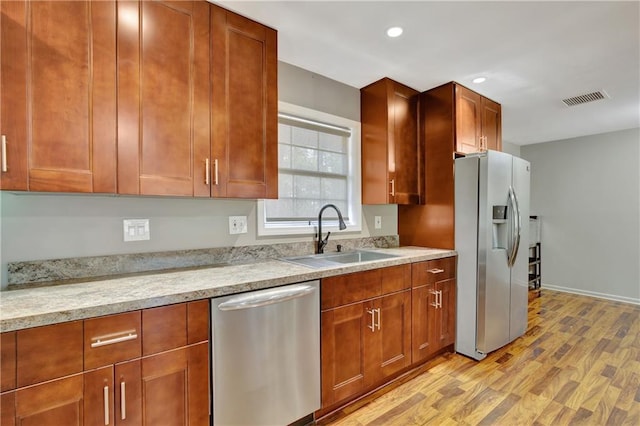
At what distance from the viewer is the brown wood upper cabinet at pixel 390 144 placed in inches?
105

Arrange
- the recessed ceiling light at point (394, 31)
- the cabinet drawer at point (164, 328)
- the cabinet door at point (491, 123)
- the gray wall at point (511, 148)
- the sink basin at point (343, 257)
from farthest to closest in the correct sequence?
the gray wall at point (511, 148) < the cabinet door at point (491, 123) < the sink basin at point (343, 257) < the recessed ceiling light at point (394, 31) < the cabinet drawer at point (164, 328)

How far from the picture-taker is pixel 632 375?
2.30m

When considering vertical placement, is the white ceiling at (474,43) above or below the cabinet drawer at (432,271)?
above

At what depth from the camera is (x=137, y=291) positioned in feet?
4.28

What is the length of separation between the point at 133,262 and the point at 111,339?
64 centimetres

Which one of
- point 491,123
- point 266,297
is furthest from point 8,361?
point 491,123

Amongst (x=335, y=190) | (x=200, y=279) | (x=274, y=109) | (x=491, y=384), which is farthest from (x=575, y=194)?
(x=200, y=279)

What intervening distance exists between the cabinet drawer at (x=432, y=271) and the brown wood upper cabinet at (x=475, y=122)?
1.03 m

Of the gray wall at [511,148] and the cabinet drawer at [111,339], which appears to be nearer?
the cabinet drawer at [111,339]

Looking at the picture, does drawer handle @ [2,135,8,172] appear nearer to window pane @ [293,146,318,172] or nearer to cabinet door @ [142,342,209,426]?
cabinet door @ [142,342,209,426]

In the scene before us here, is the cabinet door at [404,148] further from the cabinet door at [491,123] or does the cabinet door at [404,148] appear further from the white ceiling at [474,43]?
the cabinet door at [491,123]

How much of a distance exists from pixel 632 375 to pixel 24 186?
401 cm

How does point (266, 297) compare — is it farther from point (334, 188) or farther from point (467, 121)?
point (467, 121)

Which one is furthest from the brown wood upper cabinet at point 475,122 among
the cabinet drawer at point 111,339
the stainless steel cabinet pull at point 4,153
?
the stainless steel cabinet pull at point 4,153
